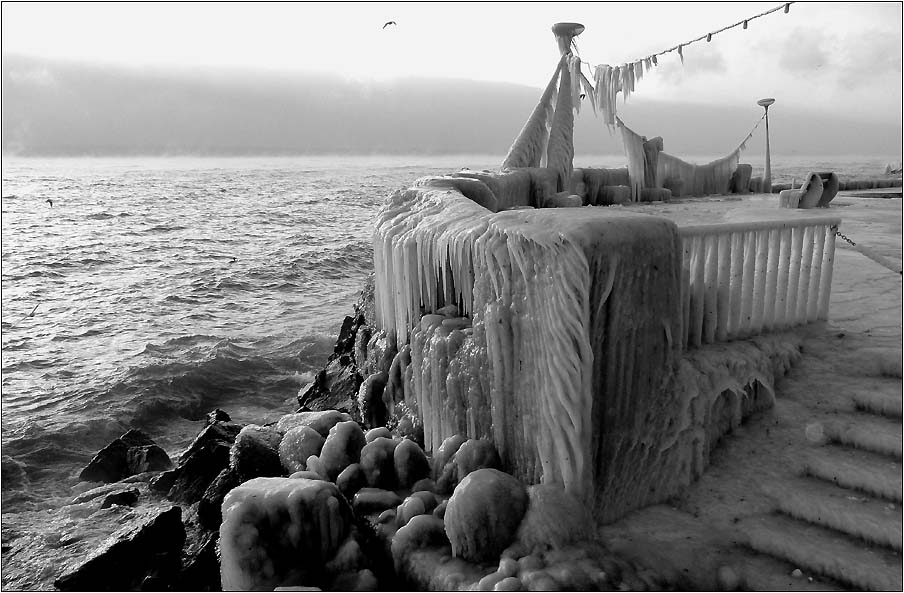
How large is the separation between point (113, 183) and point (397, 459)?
66.1 meters

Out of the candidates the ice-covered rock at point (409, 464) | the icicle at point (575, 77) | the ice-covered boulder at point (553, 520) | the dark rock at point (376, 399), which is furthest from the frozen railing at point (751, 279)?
the icicle at point (575, 77)

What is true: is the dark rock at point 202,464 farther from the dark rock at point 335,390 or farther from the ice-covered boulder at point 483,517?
A: the ice-covered boulder at point 483,517

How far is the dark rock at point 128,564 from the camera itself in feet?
17.1

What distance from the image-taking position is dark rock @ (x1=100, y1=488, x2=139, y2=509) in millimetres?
7590

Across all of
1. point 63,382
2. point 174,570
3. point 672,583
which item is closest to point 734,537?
point 672,583

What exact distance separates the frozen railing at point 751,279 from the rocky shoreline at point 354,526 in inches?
76.6

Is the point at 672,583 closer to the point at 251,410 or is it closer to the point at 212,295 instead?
the point at 251,410

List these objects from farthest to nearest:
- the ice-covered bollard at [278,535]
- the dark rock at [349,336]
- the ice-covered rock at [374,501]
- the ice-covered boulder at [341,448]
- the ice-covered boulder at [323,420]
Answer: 1. the dark rock at [349,336]
2. the ice-covered boulder at [323,420]
3. the ice-covered boulder at [341,448]
4. the ice-covered rock at [374,501]
5. the ice-covered bollard at [278,535]

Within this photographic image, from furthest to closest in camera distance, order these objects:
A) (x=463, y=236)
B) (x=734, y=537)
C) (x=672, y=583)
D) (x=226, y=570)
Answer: (x=463, y=236)
(x=226, y=570)
(x=734, y=537)
(x=672, y=583)

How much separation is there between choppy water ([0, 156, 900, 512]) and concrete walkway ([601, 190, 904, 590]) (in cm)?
815

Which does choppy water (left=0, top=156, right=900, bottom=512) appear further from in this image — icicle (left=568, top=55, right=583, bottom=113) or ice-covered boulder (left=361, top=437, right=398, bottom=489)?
icicle (left=568, top=55, right=583, bottom=113)

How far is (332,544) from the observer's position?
4320mm

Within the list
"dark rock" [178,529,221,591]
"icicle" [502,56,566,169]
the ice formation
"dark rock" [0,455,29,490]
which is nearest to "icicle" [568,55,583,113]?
"icicle" [502,56,566,169]

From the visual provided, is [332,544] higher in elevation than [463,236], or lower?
lower
